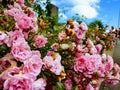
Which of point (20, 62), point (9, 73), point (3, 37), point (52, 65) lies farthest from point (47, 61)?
point (9, 73)

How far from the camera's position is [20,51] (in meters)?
2.15

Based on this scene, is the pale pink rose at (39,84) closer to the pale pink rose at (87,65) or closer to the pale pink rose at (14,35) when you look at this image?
the pale pink rose at (14,35)

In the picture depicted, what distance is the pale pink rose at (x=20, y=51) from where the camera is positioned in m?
2.11

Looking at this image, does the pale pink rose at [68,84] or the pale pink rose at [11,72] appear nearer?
the pale pink rose at [11,72]

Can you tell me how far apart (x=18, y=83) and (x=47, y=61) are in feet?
1.55

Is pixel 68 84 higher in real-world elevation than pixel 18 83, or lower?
lower

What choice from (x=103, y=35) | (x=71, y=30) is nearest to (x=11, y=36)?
(x=71, y=30)

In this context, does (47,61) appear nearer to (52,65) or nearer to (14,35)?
(52,65)

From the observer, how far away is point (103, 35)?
711cm

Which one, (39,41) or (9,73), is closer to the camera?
(9,73)

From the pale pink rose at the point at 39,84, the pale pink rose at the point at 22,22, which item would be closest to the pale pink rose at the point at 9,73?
the pale pink rose at the point at 39,84

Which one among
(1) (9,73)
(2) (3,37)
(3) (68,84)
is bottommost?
(3) (68,84)

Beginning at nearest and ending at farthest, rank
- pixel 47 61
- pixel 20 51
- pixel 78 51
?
pixel 20 51 → pixel 47 61 → pixel 78 51

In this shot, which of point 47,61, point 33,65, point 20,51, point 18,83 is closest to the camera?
point 18,83
